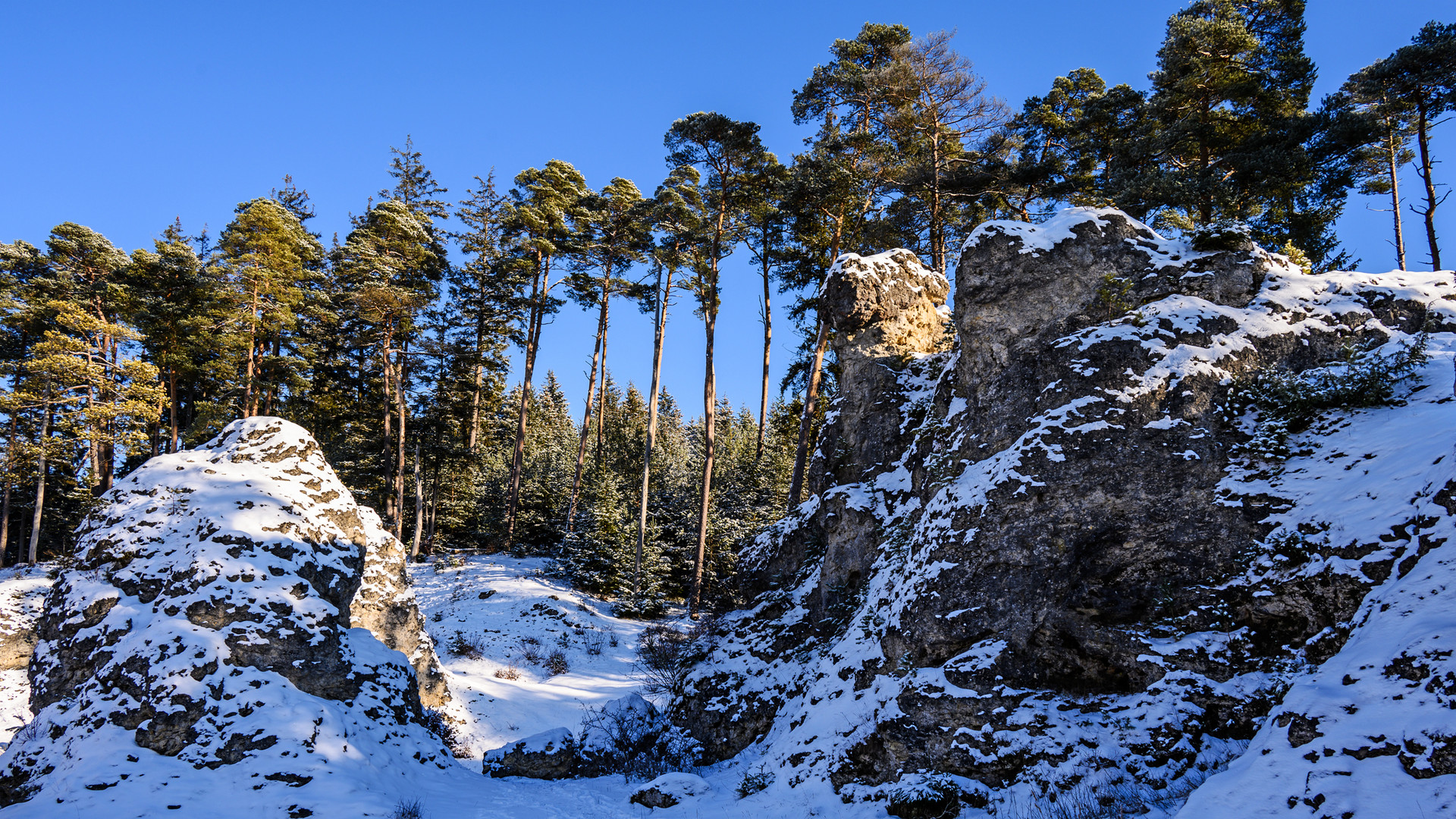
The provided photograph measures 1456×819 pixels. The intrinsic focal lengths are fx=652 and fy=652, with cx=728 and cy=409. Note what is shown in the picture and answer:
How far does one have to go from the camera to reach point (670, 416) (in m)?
71.8

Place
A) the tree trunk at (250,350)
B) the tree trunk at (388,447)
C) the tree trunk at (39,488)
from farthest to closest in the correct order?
the tree trunk at (388,447) < the tree trunk at (250,350) < the tree trunk at (39,488)

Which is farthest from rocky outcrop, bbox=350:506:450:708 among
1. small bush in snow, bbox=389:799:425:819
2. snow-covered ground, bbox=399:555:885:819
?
Result: small bush in snow, bbox=389:799:425:819

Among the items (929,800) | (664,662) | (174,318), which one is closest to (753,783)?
(929,800)

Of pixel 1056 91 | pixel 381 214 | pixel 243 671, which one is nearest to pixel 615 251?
pixel 381 214

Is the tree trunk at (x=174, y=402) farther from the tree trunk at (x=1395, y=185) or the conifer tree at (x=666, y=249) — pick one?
the tree trunk at (x=1395, y=185)

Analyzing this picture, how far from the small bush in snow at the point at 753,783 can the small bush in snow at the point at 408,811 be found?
432cm

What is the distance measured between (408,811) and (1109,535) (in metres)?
9.58

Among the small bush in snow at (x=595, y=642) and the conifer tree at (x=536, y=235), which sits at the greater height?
the conifer tree at (x=536, y=235)

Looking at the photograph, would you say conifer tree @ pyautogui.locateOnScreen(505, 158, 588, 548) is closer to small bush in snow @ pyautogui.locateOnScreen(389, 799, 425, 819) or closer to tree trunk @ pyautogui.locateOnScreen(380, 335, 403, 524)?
tree trunk @ pyautogui.locateOnScreen(380, 335, 403, 524)

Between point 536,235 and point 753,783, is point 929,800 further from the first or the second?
point 536,235

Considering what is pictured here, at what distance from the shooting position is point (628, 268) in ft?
103

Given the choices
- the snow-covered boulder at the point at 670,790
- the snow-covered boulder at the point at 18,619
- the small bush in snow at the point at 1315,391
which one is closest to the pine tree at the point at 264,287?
the snow-covered boulder at the point at 18,619

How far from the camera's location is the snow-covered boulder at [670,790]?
31.0 feet

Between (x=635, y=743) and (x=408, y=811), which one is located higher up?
(x=408, y=811)
